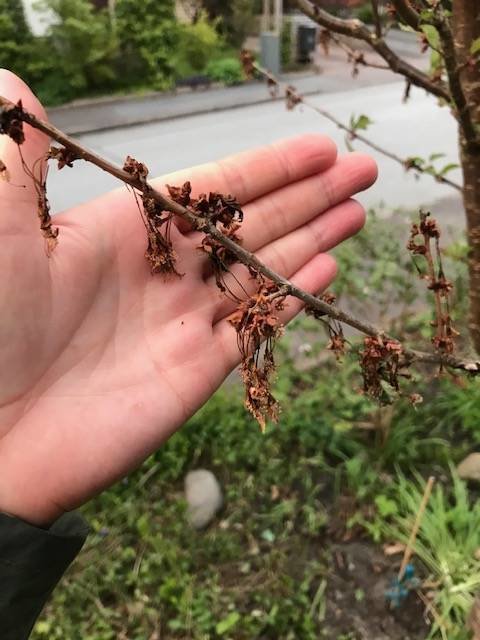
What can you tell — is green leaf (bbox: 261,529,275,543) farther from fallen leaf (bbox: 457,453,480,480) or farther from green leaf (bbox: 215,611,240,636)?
fallen leaf (bbox: 457,453,480,480)

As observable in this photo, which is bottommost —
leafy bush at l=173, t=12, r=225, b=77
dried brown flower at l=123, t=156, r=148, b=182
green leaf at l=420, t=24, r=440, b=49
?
leafy bush at l=173, t=12, r=225, b=77

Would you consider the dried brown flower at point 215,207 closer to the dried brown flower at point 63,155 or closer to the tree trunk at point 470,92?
the dried brown flower at point 63,155

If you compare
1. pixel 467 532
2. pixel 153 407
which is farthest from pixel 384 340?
pixel 467 532

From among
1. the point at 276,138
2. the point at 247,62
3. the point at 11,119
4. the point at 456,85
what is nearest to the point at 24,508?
the point at 11,119

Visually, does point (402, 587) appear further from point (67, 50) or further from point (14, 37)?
point (14, 37)

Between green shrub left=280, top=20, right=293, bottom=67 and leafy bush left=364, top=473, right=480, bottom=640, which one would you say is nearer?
leafy bush left=364, top=473, right=480, bottom=640

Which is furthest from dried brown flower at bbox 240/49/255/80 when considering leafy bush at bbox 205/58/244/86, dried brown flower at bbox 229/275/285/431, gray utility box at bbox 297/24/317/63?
gray utility box at bbox 297/24/317/63
